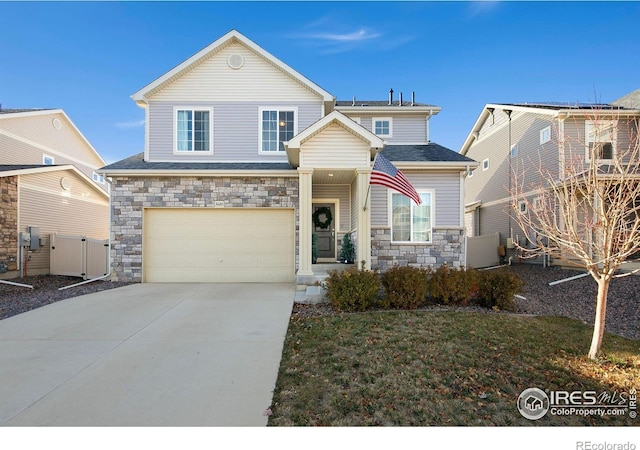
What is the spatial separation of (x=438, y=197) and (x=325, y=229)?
3878mm

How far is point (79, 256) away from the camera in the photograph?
42.3 feet

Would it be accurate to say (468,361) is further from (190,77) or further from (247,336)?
(190,77)

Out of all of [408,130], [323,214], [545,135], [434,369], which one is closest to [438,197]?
[323,214]

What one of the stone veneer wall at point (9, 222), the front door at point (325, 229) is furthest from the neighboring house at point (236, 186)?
the stone veneer wall at point (9, 222)

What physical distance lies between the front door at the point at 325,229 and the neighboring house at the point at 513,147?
596cm

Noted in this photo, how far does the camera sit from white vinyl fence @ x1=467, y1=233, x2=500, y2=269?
15.0 metres

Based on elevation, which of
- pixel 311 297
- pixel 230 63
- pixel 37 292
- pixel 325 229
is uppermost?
pixel 230 63

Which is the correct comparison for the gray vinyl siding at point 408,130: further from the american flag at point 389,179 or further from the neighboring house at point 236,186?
the american flag at point 389,179

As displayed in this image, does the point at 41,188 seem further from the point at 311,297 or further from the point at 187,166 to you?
the point at 311,297

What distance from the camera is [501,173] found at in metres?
17.7

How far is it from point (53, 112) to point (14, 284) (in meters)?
10.8

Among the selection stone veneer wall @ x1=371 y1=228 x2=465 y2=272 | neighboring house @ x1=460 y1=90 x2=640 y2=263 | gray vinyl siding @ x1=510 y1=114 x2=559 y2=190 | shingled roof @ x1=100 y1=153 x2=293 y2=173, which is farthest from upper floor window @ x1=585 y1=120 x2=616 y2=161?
shingled roof @ x1=100 y1=153 x2=293 y2=173

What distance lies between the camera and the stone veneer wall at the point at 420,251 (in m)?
10.9
